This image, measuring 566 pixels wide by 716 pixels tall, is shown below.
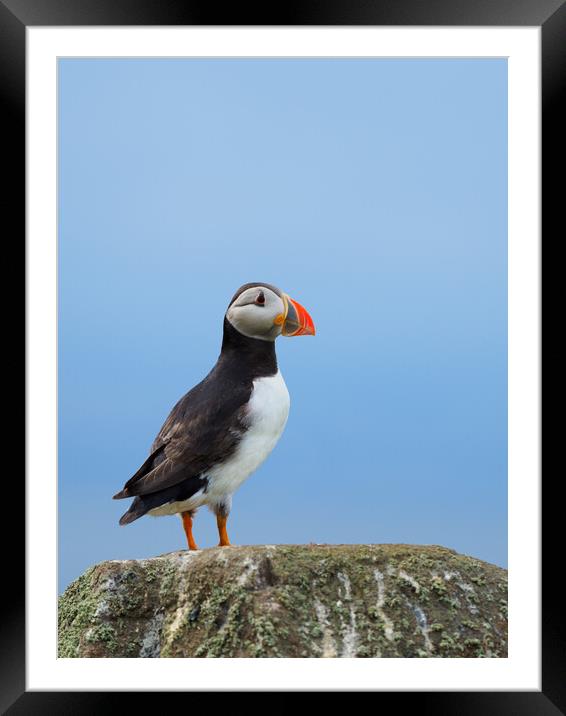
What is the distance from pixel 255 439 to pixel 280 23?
3.36 meters

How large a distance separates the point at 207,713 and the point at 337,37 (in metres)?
5.10

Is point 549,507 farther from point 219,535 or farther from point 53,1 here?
point 53,1

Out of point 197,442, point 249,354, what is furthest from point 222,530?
point 249,354

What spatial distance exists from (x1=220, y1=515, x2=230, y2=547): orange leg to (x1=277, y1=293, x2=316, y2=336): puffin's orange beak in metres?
1.76

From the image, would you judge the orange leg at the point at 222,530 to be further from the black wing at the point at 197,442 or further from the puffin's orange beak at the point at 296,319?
the puffin's orange beak at the point at 296,319

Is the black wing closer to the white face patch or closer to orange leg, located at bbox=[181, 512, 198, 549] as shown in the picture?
orange leg, located at bbox=[181, 512, 198, 549]

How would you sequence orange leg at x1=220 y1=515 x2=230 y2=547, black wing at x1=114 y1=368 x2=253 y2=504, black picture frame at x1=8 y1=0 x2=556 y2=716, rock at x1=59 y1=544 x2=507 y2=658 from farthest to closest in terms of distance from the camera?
orange leg at x1=220 y1=515 x2=230 y2=547, black wing at x1=114 y1=368 x2=253 y2=504, rock at x1=59 y1=544 x2=507 y2=658, black picture frame at x1=8 y1=0 x2=556 y2=716

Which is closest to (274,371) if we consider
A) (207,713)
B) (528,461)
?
(528,461)

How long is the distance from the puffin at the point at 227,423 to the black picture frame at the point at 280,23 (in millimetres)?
1378

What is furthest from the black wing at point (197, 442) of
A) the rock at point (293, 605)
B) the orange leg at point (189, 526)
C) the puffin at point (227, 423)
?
the rock at point (293, 605)

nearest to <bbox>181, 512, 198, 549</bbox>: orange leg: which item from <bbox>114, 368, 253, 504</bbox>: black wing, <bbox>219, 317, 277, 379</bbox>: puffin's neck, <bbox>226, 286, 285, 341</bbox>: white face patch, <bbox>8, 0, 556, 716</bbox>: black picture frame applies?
<bbox>114, 368, 253, 504</bbox>: black wing

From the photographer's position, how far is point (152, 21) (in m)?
6.24

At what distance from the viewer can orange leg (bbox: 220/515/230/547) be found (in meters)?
7.49

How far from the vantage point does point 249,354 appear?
7.72 m
